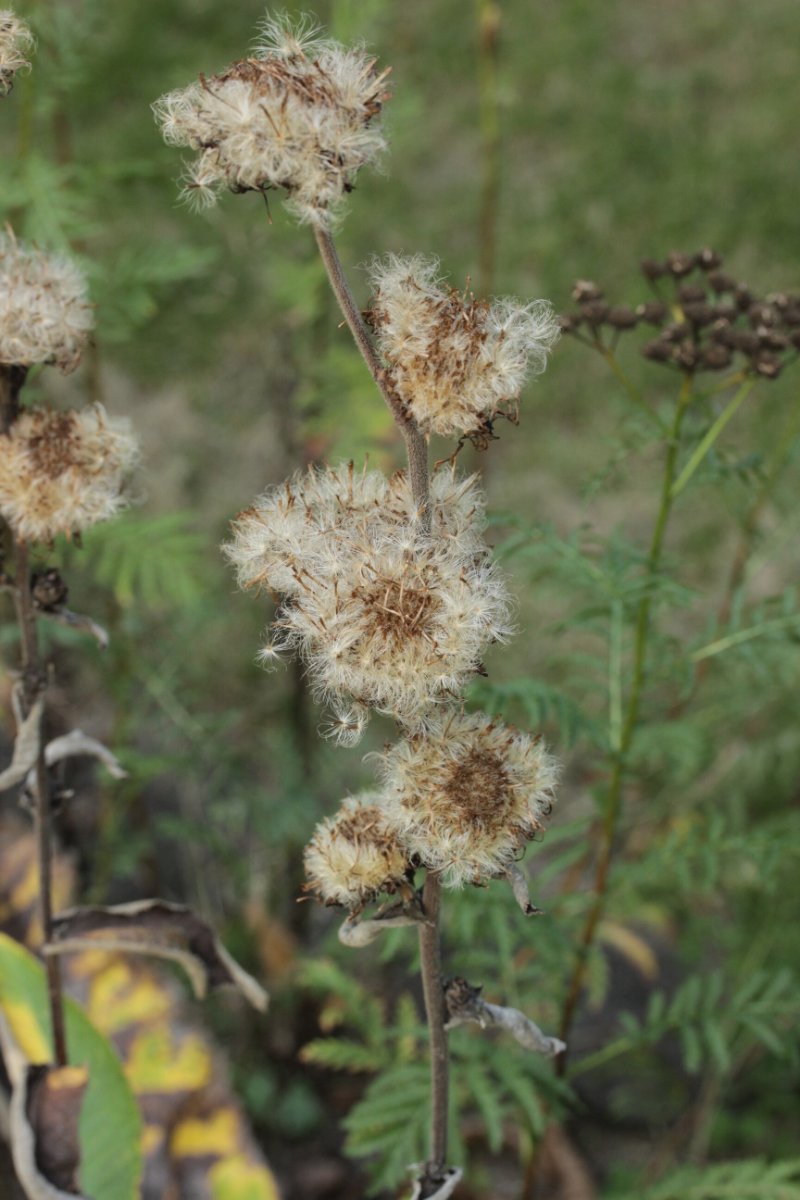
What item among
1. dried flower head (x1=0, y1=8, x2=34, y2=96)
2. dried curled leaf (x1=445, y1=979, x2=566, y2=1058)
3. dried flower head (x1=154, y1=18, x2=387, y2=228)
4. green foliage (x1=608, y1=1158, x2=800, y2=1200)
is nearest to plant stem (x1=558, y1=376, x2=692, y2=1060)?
green foliage (x1=608, y1=1158, x2=800, y2=1200)

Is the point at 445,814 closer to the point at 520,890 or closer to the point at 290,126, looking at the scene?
the point at 520,890

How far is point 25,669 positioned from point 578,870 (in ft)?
4.06

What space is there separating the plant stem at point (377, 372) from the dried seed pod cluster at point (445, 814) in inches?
8.4

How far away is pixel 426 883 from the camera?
3.67 feet

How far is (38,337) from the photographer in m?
1.18

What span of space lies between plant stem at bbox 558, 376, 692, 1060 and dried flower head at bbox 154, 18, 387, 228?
2.36ft

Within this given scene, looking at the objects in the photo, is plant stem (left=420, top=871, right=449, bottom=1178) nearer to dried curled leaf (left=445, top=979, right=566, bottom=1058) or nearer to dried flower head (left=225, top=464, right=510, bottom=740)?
dried curled leaf (left=445, top=979, right=566, bottom=1058)

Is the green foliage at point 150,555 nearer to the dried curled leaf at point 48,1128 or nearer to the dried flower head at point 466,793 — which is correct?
the dried curled leaf at point 48,1128

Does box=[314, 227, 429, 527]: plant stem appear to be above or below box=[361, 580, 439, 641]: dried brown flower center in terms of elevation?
above

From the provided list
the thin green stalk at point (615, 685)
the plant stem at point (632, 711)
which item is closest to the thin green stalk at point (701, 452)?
the plant stem at point (632, 711)

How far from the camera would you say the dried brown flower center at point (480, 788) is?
103cm

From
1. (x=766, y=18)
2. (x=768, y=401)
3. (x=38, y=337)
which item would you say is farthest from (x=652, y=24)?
(x=38, y=337)

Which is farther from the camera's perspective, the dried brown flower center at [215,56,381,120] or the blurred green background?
the blurred green background

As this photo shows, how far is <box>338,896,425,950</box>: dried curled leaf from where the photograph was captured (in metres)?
1.09
